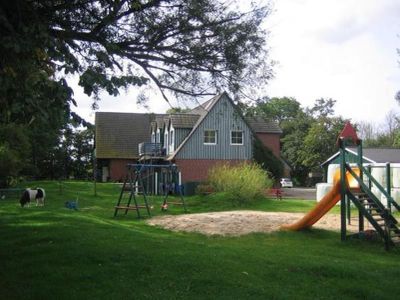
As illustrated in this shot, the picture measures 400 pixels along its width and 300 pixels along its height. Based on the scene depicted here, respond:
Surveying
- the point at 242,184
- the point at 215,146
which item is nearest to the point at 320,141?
the point at 215,146

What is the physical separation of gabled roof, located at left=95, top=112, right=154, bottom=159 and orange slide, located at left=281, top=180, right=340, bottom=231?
4164 centimetres

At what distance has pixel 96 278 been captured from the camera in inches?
326

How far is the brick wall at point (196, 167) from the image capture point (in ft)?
138

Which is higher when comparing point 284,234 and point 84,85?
point 84,85

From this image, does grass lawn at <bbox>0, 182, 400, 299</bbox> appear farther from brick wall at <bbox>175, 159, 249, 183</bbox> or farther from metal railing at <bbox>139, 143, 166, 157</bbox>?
metal railing at <bbox>139, 143, 166, 157</bbox>

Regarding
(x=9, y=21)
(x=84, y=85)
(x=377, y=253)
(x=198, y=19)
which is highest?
(x=198, y=19)

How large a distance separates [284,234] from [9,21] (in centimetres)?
1055

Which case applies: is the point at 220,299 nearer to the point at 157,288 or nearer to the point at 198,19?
the point at 157,288

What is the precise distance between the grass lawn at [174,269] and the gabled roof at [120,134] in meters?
43.4

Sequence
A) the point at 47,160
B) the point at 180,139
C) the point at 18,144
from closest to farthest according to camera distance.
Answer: the point at 18,144, the point at 180,139, the point at 47,160

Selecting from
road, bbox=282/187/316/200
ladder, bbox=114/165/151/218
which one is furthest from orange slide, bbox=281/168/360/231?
road, bbox=282/187/316/200

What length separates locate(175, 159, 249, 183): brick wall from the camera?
4209 centimetres

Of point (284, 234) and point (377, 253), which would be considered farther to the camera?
point (284, 234)

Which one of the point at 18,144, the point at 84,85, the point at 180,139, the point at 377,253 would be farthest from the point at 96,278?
the point at 180,139
